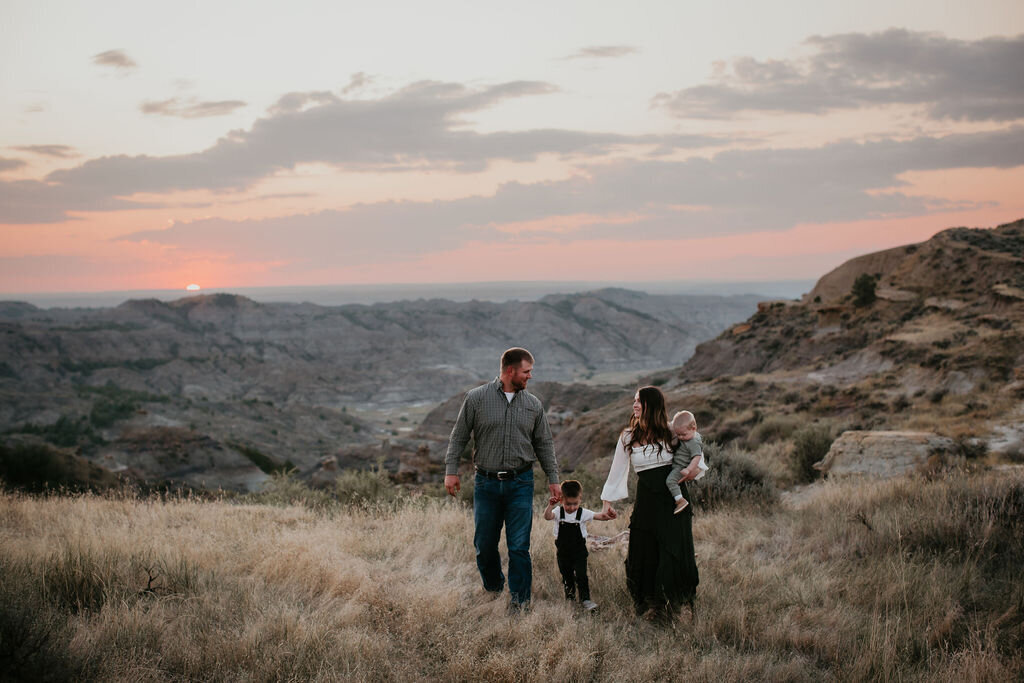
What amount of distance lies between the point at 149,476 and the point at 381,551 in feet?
127

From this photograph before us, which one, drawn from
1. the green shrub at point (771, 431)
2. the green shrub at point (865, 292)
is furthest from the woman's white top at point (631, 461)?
the green shrub at point (865, 292)

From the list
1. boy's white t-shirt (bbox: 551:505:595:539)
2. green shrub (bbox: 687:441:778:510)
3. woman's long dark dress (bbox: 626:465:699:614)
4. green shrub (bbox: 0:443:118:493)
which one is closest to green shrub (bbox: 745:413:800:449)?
green shrub (bbox: 687:441:778:510)

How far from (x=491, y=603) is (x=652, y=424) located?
6.00ft

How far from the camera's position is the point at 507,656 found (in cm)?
370

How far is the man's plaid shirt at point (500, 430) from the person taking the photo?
4613mm

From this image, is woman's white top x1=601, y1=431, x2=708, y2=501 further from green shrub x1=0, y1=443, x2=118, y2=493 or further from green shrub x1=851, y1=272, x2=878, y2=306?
green shrub x1=851, y1=272, x2=878, y2=306

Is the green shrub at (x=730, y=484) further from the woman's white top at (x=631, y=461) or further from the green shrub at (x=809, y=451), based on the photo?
the woman's white top at (x=631, y=461)

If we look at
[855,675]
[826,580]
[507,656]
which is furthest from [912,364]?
[507,656]

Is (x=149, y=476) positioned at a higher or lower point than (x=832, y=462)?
lower

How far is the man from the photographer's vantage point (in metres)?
4.62

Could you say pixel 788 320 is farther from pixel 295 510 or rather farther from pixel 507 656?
pixel 507 656

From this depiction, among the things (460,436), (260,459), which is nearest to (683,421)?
(460,436)

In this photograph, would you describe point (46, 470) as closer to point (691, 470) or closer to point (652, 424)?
point (652, 424)

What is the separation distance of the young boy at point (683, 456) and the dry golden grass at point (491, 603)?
0.90 meters
